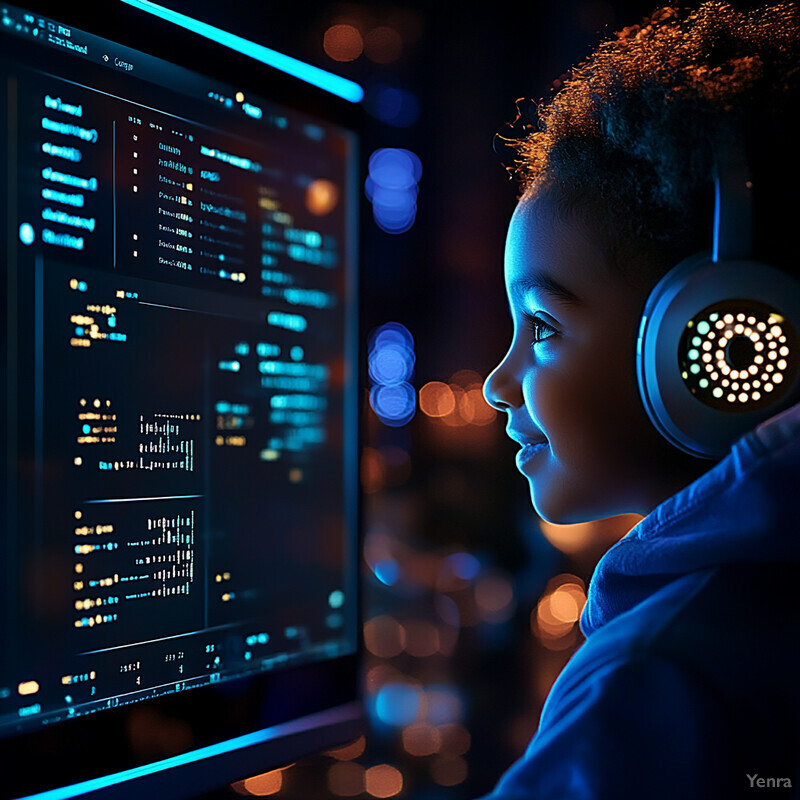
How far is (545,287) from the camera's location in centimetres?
60

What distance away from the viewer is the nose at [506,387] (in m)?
0.65

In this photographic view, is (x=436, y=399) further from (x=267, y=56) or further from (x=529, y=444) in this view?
(x=267, y=56)

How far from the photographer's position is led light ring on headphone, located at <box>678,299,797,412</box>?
0.47 m

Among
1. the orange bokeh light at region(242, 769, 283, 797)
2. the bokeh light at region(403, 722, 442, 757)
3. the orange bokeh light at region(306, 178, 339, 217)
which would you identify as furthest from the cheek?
the bokeh light at region(403, 722, 442, 757)

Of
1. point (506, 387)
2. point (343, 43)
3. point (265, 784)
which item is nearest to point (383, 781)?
point (265, 784)

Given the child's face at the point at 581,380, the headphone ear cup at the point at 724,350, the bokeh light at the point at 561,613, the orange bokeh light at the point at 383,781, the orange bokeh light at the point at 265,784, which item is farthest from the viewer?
the bokeh light at the point at 561,613

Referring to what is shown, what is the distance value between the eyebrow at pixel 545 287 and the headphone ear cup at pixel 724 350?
118 mm

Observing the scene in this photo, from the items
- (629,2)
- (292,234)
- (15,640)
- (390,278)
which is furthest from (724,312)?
(390,278)

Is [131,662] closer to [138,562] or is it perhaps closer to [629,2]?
[138,562]

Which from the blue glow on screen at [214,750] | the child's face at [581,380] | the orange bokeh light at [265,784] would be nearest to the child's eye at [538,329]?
the child's face at [581,380]

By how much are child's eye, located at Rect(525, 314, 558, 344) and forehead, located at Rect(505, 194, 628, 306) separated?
0.07 ft

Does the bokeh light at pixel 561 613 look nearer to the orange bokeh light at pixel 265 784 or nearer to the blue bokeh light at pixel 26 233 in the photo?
the orange bokeh light at pixel 265 784

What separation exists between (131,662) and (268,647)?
Answer: 0.40ft

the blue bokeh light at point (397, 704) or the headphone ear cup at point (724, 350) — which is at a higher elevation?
the headphone ear cup at point (724, 350)
